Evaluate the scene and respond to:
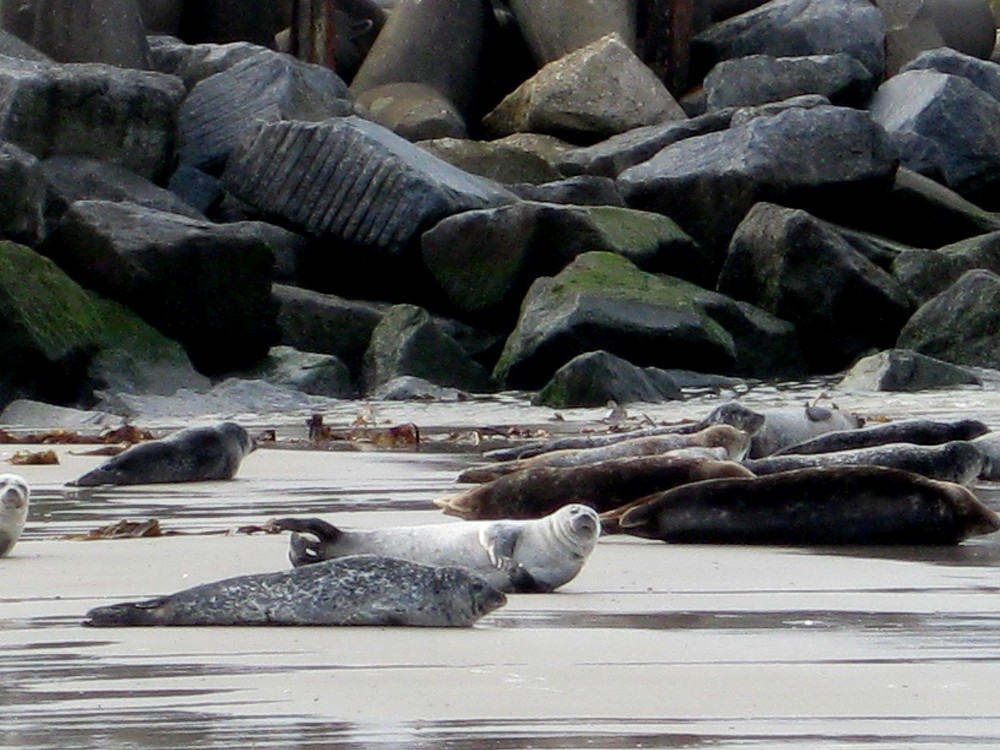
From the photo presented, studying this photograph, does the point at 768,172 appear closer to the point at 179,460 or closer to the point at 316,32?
the point at 316,32

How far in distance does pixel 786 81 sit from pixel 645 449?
1785 centimetres

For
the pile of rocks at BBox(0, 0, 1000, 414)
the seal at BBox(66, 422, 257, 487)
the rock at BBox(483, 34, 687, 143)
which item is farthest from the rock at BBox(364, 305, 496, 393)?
the seal at BBox(66, 422, 257, 487)

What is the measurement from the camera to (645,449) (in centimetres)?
652

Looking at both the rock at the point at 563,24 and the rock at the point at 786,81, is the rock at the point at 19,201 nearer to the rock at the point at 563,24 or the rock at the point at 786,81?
the rock at the point at 786,81

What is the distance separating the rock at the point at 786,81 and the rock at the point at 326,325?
312 inches

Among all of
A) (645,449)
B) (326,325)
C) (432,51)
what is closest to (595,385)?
(326,325)

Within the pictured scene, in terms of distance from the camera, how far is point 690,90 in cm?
2638

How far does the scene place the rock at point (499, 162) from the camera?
21234 millimetres

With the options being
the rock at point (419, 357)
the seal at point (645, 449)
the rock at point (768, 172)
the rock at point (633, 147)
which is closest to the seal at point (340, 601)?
the seal at point (645, 449)

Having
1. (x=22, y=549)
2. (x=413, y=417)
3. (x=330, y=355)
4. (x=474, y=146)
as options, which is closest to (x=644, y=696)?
(x=22, y=549)

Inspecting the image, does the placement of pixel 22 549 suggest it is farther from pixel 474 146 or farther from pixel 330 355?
pixel 474 146

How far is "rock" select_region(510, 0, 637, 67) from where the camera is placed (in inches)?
1014

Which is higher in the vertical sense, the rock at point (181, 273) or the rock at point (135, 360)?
the rock at point (181, 273)

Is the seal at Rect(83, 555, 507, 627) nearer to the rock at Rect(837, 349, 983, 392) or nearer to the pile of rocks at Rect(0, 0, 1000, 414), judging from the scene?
the pile of rocks at Rect(0, 0, 1000, 414)
